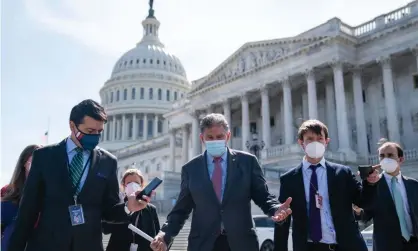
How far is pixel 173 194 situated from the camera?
41625 millimetres

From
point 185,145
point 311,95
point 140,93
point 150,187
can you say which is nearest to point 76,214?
point 150,187

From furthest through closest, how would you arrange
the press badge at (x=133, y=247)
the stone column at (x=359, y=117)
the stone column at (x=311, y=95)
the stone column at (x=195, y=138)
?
1. the stone column at (x=195, y=138)
2. the stone column at (x=311, y=95)
3. the stone column at (x=359, y=117)
4. the press badge at (x=133, y=247)

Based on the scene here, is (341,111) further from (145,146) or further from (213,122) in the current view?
(145,146)

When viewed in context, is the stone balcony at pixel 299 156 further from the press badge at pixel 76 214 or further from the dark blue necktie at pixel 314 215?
the press badge at pixel 76 214

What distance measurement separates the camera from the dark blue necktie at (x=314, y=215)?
4730 millimetres

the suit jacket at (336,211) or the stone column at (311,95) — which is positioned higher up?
the stone column at (311,95)

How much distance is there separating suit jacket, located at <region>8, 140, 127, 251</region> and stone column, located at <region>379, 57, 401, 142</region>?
31495 millimetres

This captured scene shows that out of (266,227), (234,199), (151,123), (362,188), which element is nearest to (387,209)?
(362,188)

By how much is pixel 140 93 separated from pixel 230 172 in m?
103

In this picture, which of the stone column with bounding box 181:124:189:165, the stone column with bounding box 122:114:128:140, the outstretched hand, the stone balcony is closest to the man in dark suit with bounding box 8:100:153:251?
the outstretched hand

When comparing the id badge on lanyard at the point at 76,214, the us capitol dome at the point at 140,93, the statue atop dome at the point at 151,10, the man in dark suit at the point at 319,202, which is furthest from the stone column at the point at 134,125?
the id badge on lanyard at the point at 76,214

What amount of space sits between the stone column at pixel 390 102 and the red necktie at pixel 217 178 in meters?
30.5

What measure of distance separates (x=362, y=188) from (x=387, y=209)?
5.10 feet

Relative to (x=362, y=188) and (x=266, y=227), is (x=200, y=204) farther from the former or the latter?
(x=266, y=227)
